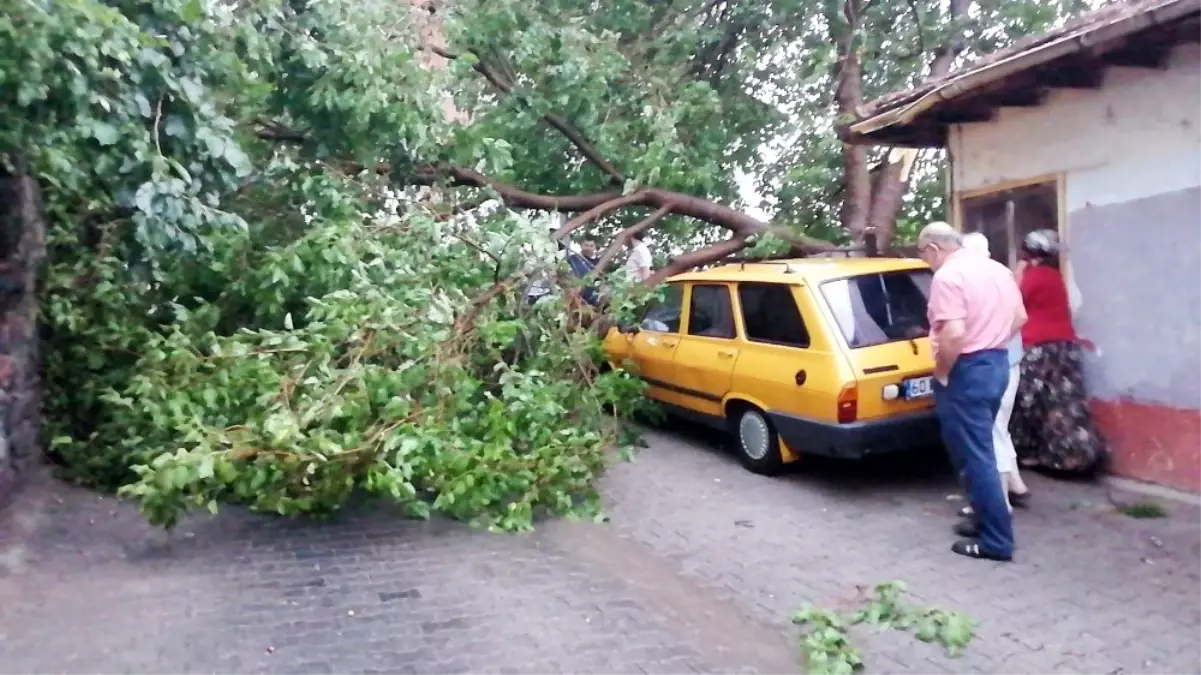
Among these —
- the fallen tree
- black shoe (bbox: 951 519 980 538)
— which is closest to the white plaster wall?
black shoe (bbox: 951 519 980 538)

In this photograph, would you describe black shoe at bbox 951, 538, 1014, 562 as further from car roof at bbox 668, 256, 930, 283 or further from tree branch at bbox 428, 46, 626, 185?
tree branch at bbox 428, 46, 626, 185

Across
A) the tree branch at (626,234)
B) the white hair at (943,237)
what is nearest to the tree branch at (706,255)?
the tree branch at (626,234)

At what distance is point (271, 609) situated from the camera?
502 cm

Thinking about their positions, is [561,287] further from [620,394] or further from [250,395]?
[250,395]

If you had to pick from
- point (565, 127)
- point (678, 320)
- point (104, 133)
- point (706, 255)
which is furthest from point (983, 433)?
point (565, 127)

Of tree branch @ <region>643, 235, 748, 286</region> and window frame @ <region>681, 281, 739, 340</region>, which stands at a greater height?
tree branch @ <region>643, 235, 748, 286</region>

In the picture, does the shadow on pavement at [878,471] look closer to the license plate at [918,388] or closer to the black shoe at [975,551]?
the license plate at [918,388]

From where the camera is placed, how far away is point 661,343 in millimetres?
8531

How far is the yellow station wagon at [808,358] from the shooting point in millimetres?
6445

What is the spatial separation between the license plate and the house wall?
127cm

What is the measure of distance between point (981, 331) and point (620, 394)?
123 inches

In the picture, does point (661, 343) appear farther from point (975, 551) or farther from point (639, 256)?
point (975, 551)

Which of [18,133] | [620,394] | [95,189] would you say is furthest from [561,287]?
[18,133]

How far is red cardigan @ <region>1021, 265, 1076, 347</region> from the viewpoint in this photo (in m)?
6.82
